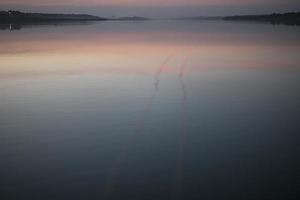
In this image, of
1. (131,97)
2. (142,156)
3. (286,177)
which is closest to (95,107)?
(131,97)

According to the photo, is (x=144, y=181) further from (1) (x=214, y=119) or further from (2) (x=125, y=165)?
(1) (x=214, y=119)

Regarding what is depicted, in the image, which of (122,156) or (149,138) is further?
(149,138)

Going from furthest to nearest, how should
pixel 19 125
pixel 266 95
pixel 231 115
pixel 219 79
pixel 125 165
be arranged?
pixel 219 79 < pixel 266 95 < pixel 231 115 < pixel 19 125 < pixel 125 165

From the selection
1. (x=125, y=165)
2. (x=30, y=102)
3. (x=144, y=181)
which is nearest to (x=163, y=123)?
(x=125, y=165)

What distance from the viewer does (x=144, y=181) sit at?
5859 millimetres

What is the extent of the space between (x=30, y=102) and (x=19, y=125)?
100 inches

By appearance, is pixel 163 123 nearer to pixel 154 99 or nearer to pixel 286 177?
pixel 154 99

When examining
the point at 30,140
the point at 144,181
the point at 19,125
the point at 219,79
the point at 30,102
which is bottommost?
the point at 144,181

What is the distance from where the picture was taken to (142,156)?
686 centimetres

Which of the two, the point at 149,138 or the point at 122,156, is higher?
the point at 149,138

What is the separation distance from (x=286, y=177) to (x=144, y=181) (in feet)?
7.10

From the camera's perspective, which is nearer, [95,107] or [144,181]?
[144,181]

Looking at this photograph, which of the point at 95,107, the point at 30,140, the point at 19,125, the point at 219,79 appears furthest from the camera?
the point at 219,79

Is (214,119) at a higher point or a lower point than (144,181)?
higher
